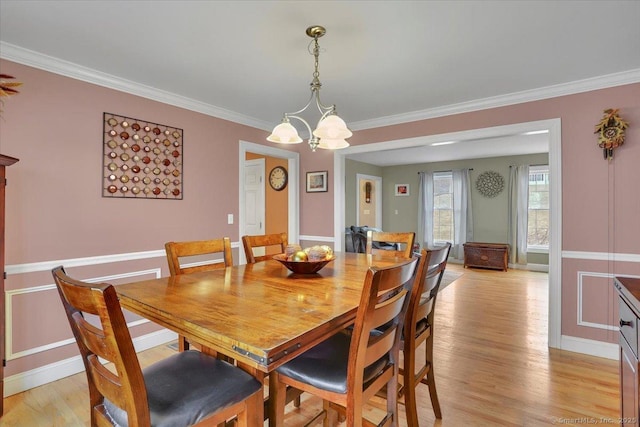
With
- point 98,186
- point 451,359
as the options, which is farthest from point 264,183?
point 451,359

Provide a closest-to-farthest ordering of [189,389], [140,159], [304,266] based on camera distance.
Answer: [189,389]
[304,266]
[140,159]

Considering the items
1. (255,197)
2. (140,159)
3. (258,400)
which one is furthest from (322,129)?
(255,197)

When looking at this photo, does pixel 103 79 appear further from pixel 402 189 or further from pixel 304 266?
pixel 402 189

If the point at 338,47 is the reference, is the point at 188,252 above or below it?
below

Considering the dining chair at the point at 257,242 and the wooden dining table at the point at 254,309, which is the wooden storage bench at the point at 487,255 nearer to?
the dining chair at the point at 257,242

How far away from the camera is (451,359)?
261 centimetres

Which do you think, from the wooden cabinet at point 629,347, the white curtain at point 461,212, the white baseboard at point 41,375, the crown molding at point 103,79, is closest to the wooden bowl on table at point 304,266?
the wooden cabinet at point 629,347

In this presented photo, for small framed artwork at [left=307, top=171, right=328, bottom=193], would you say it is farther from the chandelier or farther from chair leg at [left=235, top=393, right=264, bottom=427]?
chair leg at [left=235, top=393, right=264, bottom=427]

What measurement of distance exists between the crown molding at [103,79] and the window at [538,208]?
598 centimetres

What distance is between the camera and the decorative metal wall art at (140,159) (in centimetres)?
267

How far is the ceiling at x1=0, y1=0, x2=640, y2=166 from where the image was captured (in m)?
1.78

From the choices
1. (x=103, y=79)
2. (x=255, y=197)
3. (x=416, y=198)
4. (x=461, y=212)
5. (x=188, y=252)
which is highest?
(x=103, y=79)

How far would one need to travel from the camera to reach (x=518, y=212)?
657 cm

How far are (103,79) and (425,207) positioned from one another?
6.72m
